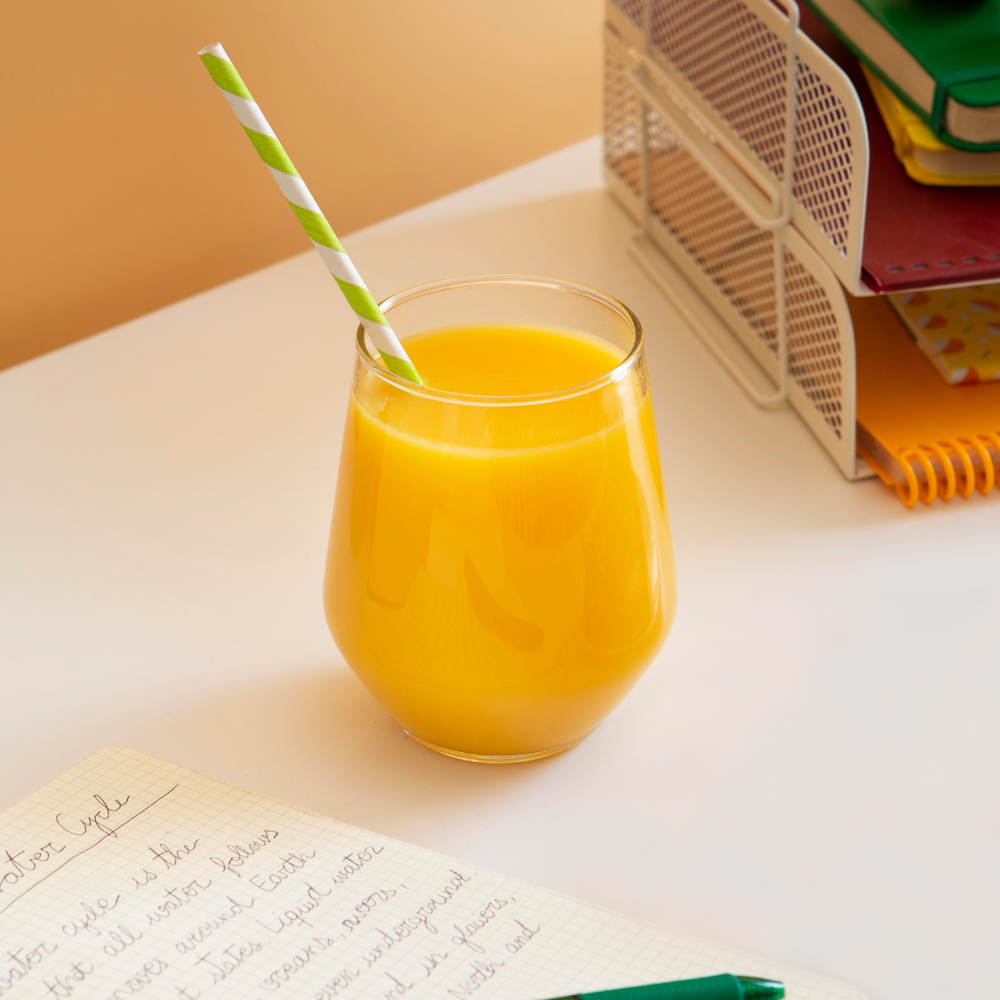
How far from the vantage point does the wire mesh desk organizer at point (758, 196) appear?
0.72 metres

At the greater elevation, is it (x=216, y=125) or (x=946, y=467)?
(x=216, y=125)

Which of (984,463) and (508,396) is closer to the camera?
(508,396)

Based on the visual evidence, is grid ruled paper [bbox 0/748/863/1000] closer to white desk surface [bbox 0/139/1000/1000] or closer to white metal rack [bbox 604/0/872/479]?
white desk surface [bbox 0/139/1000/1000]

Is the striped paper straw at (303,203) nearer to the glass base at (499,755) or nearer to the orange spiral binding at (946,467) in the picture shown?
the glass base at (499,755)

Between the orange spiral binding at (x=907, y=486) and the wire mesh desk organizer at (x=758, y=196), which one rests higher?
the wire mesh desk organizer at (x=758, y=196)

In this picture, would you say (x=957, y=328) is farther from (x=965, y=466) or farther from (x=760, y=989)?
(x=760, y=989)

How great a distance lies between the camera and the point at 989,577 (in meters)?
0.67

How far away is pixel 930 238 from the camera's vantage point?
723mm

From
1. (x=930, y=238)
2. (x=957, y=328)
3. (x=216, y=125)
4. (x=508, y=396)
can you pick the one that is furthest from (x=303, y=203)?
(x=216, y=125)

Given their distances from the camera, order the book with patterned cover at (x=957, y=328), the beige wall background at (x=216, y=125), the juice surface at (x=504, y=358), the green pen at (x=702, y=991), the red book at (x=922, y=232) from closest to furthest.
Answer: the green pen at (x=702, y=991) → the juice surface at (x=504, y=358) → the red book at (x=922, y=232) → the book with patterned cover at (x=957, y=328) → the beige wall background at (x=216, y=125)

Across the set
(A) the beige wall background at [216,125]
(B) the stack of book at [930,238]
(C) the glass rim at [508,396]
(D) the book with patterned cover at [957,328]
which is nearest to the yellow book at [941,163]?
(B) the stack of book at [930,238]

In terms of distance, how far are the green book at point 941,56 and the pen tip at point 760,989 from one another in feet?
1.75

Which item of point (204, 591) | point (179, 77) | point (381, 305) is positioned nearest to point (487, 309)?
point (381, 305)

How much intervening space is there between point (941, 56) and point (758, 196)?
0.15 m
